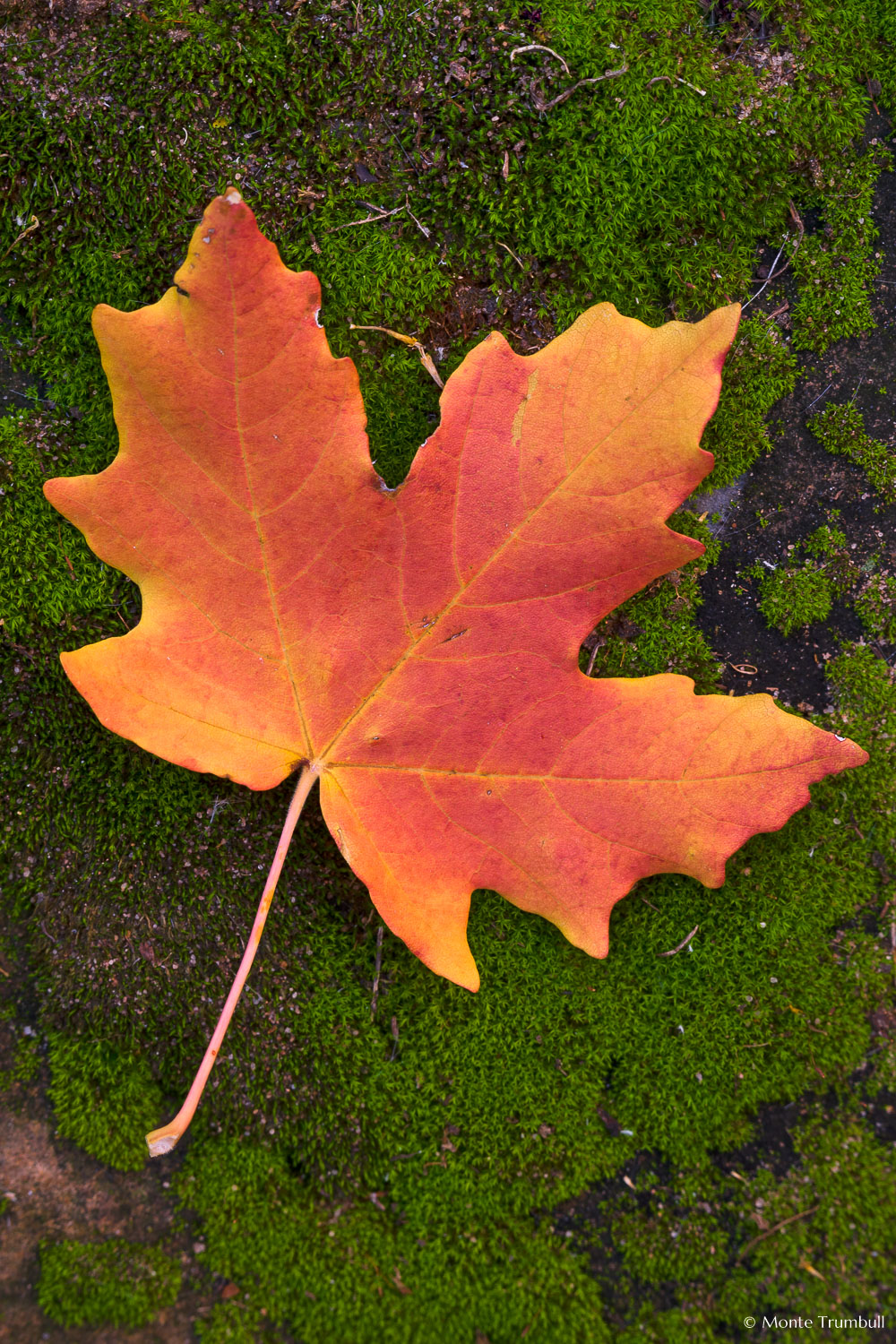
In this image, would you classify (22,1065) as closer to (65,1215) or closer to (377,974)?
(65,1215)

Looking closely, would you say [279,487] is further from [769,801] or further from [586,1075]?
[586,1075]

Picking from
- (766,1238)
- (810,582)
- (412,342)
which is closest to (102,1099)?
(766,1238)

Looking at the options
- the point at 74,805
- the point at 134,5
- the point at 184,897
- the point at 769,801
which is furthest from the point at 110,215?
the point at 769,801

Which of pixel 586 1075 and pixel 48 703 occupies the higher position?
pixel 48 703

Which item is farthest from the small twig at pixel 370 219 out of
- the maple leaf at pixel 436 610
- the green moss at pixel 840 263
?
the green moss at pixel 840 263

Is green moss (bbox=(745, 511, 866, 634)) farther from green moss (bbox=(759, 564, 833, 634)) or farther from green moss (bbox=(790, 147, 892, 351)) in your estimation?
green moss (bbox=(790, 147, 892, 351))

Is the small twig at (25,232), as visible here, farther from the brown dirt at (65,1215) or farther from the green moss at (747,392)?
the brown dirt at (65,1215)
